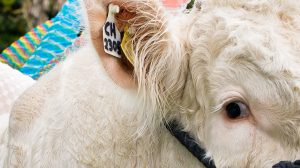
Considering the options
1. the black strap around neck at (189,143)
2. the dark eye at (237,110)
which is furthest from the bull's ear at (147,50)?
the dark eye at (237,110)

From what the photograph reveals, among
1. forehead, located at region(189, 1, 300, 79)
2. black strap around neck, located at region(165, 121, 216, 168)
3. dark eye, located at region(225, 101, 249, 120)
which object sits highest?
forehead, located at region(189, 1, 300, 79)

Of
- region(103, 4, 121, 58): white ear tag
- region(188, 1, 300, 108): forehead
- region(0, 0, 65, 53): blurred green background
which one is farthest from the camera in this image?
region(0, 0, 65, 53): blurred green background

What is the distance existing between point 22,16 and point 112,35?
7.30 metres

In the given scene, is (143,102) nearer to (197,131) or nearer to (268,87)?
(197,131)

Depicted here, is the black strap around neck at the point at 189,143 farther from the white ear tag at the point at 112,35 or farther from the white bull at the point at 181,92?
the white ear tag at the point at 112,35

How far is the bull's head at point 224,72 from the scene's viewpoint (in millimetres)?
1860

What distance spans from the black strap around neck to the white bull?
0.06 ft

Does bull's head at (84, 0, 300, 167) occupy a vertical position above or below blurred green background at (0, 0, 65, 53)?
above

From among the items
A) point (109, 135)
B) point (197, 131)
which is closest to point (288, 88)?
point (197, 131)

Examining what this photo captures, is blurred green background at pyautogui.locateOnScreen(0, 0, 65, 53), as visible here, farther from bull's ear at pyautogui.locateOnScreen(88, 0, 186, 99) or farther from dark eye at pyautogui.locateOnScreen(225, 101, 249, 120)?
dark eye at pyautogui.locateOnScreen(225, 101, 249, 120)

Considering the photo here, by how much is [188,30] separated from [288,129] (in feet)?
1.69

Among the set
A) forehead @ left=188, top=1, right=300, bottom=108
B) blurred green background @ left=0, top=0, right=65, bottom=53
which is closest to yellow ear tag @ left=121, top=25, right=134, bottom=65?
forehead @ left=188, top=1, right=300, bottom=108

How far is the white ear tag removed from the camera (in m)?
2.02

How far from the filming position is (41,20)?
8.60 meters
